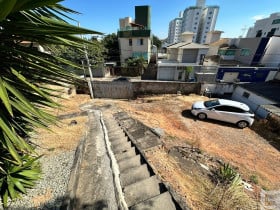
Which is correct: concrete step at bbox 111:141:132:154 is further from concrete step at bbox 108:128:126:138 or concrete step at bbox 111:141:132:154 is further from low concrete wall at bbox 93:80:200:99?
low concrete wall at bbox 93:80:200:99

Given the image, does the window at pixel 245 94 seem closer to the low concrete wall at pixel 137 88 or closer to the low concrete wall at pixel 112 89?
the low concrete wall at pixel 137 88

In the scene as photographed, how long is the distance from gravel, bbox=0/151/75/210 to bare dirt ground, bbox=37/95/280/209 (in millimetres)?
581

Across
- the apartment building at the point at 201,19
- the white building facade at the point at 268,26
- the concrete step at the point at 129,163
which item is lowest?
the concrete step at the point at 129,163

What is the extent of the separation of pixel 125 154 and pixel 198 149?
11.5ft

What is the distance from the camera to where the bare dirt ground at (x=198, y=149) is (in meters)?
3.77

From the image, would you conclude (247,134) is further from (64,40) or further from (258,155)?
(64,40)

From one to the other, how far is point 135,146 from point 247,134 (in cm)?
797

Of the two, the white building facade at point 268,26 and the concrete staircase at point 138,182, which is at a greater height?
the white building facade at point 268,26

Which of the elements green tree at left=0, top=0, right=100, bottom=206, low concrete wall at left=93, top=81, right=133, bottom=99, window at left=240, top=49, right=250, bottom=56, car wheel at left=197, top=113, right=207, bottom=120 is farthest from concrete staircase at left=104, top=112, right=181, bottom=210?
window at left=240, top=49, right=250, bottom=56

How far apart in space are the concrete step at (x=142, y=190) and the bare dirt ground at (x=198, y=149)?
370 millimetres

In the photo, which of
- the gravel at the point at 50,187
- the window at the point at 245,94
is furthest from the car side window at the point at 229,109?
the gravel at the point at 50,187

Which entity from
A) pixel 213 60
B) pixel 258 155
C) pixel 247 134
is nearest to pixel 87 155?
pixel 258 155

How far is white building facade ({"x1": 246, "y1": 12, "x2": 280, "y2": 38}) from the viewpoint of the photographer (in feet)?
96.6

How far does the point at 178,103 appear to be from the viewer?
481 inches
